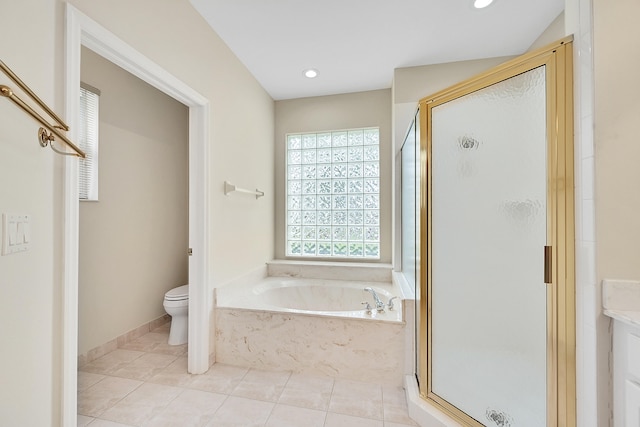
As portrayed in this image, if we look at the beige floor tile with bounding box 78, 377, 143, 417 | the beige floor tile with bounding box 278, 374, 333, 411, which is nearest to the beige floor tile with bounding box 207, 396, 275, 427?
the beige floor tile with bounding box 278, 374, 333, 411

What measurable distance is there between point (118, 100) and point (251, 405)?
2.61 metres

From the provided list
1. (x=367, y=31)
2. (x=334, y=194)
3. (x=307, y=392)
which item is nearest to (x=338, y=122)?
(x=334, y=194)

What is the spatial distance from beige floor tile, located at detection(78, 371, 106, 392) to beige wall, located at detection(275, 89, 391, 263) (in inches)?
74.4

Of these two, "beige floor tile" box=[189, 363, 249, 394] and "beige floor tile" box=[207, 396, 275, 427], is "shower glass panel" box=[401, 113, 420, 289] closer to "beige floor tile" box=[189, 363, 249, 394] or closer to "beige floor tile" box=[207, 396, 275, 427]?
"beige floor tile" box=[207, 396, 275, 427]

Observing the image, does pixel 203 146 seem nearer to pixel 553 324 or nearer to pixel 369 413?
pixel 369 413

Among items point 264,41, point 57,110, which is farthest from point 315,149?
point 57,110

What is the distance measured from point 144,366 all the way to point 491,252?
95.1 inches

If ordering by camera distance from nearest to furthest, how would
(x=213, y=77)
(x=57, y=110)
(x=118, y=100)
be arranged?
(x=57, y=110)
(x=213, y=77)
(x=118, y=100)

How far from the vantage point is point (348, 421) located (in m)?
1.46

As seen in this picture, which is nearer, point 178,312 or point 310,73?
point 178,312

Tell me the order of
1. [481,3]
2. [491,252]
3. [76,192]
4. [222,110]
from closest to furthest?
[76,192], [491,252], [481,3], [222,110]

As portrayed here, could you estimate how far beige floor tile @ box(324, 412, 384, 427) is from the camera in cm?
143
